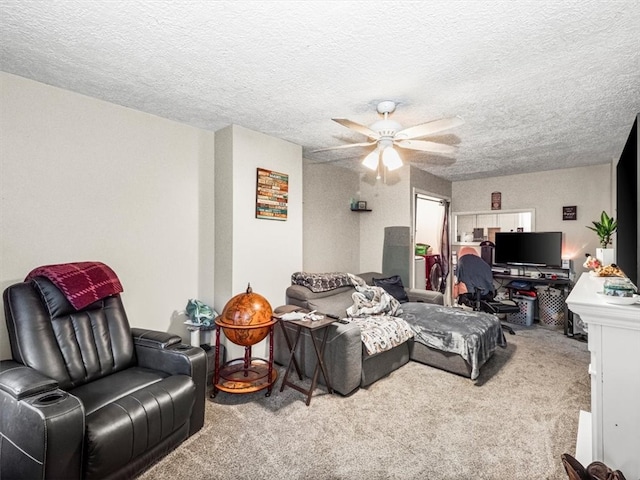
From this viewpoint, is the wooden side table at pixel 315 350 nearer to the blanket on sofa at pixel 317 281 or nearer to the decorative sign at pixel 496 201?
the blanket on sofa at pixel 317 281

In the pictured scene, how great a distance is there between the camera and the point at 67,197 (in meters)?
2.39

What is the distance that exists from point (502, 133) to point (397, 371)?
8.90 feet

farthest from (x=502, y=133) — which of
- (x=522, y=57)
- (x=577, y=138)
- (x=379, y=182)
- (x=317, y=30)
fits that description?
(x=317, y=30)

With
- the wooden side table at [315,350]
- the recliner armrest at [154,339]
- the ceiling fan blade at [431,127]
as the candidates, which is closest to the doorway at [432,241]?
the ceiling fan blade at [431,127]

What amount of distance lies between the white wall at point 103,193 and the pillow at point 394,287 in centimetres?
238

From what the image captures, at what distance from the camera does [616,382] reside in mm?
1487

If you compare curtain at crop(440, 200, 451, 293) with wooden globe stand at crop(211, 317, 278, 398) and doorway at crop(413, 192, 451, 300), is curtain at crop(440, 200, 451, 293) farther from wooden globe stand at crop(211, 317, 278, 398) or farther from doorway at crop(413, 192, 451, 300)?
wooden globe stand at crop(211, 317, 278, 398)

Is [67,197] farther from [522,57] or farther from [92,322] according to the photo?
[522,57]

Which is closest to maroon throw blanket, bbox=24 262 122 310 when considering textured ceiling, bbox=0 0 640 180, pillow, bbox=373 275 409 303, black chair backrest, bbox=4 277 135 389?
black chair backrest, bbox=4 277 135 389

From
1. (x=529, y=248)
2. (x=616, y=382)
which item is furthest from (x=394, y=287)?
(x=616, y=382)

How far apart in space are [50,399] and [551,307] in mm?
5799

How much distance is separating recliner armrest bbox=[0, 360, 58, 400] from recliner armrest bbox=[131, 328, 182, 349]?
65 cm

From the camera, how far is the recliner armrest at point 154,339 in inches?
87.6

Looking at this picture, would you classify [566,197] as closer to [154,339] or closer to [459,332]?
[459,332]
